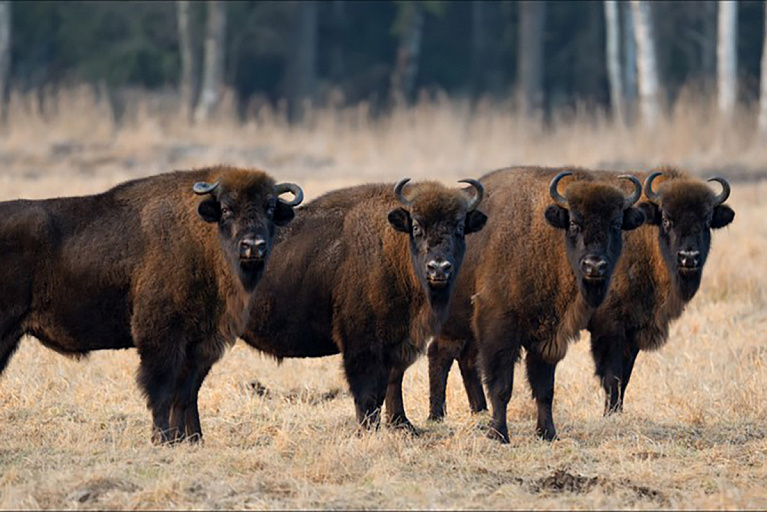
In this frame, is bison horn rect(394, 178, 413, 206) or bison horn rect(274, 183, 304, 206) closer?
bison horn rect(274, 183, 304, 206)

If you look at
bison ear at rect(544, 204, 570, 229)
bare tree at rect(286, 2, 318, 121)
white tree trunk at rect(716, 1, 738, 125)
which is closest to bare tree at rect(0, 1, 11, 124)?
bare tree at rect(286, 2, 318, 121)

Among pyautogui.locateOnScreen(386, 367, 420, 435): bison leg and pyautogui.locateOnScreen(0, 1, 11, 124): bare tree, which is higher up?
pyautogui.locateOnScreen(0, 1, 11, 124): bare tree

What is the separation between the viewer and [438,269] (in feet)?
31.1

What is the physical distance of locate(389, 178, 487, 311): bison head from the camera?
9.63 meters

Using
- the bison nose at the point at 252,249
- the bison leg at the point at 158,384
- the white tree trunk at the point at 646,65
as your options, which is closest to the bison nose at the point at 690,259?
the bison nose at the point at 252,249

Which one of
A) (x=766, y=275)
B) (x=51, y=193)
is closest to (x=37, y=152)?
(x=51, y=193)

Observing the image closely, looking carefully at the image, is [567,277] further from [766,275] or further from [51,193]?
[51,193]

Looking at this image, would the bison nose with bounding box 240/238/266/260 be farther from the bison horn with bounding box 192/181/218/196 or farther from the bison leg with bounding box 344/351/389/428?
the bison leg with bounding box 344/351/389/428

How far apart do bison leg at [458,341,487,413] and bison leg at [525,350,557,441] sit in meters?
1.08

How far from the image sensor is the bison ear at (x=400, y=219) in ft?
32.4

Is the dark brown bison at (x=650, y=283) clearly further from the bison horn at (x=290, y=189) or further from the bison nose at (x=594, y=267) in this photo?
the bison horn at (x=290, y=189)

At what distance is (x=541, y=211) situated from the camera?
10.4 m

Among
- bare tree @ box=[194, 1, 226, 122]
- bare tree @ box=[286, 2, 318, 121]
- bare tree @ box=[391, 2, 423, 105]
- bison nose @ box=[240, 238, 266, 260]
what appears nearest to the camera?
bison nose @ box=[240, 238, 266, 260]

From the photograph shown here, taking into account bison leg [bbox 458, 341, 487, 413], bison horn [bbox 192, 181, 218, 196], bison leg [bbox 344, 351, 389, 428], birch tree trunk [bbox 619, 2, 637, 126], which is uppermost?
birch tree trunk [bbox 619, 2, 637, 126]
